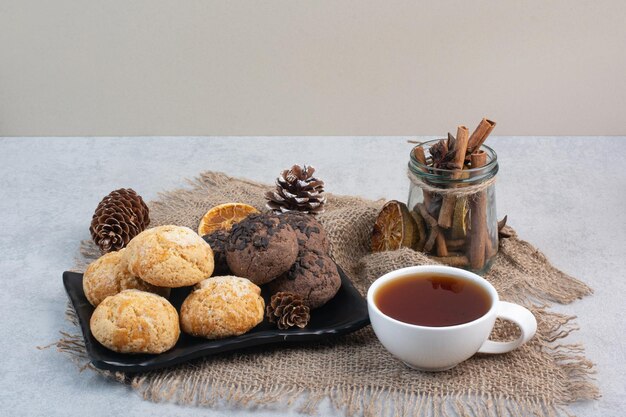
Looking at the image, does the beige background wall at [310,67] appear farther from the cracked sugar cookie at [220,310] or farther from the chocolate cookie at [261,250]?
the cracked sugar cookie at [220,310]

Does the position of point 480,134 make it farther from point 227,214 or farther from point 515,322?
point 227,214

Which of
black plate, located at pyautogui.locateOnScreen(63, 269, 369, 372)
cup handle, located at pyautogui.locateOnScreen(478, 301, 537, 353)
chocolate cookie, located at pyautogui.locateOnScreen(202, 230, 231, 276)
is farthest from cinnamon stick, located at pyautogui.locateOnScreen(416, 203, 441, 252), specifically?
chocolate cookie, located at pyautogui.locateOnScreen(202, 230, 231, 276)

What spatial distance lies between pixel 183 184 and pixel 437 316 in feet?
4.02

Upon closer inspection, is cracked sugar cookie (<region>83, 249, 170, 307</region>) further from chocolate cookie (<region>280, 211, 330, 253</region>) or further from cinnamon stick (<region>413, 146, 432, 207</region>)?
cinnamon stick (<region>413, 146, 432, 207</region>)

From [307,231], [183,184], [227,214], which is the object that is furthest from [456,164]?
[183,184]

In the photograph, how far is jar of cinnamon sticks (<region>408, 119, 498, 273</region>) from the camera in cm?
173

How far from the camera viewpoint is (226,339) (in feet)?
4.86

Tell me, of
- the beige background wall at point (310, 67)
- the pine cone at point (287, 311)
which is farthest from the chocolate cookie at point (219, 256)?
the beige background wall at point (310, 67)

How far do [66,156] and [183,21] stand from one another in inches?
25.4

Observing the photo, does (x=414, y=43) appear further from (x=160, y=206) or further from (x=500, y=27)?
(x=160, y=206)

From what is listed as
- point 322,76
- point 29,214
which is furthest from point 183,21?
point 29,214

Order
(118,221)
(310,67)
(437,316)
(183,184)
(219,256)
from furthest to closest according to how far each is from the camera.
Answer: (310,67) < (183,184) < (118,221) < (219,256) < (437,316)

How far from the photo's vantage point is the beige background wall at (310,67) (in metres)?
2.91

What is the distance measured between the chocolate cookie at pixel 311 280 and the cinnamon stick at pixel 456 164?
11.5 inches
